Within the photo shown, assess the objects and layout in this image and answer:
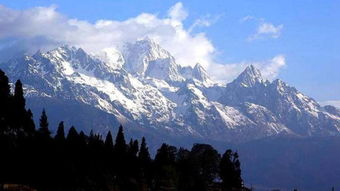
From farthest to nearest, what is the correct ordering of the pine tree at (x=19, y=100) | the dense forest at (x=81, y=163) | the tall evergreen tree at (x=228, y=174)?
the tall evergreen tree at (x=228, y=174)
the dense forest at (x=81, y=163)
the pine tree at (x=19, y=100)

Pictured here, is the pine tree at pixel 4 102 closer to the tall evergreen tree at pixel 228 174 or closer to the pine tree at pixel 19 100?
the pine tree at pixel 19 100

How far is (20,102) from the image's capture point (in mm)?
113562

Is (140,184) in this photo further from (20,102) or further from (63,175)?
(20,102)

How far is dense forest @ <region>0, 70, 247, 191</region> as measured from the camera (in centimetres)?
11638

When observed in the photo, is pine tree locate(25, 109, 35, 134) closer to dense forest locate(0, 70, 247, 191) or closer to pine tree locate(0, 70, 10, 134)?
dense forest locate(0, 70, 247, 191)

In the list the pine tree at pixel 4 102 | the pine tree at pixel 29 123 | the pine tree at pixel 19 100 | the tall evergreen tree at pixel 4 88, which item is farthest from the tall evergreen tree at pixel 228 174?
the tall evergreen tree at pixel 4 88

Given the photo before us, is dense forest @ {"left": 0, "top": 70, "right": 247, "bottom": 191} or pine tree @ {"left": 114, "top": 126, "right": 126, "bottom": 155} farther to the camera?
pine tree @ {"left": 114, "top": 126, "right": 126, "bottom": 155}

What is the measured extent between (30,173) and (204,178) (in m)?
70.1

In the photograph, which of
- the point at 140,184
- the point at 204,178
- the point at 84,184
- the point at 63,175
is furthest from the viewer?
the point at 204,178

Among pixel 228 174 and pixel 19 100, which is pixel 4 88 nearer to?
pixel 19 100

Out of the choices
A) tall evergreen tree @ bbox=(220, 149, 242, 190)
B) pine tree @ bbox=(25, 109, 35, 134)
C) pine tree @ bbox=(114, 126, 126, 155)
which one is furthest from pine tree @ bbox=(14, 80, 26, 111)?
tall evergreen tree @ bbox=(220, 149, 242, 190)

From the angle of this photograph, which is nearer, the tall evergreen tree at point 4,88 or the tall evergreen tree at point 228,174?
the tall evergreen tree at point 4,88

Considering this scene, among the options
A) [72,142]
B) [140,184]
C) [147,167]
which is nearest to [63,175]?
[72,142]

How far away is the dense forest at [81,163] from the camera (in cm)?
11638
